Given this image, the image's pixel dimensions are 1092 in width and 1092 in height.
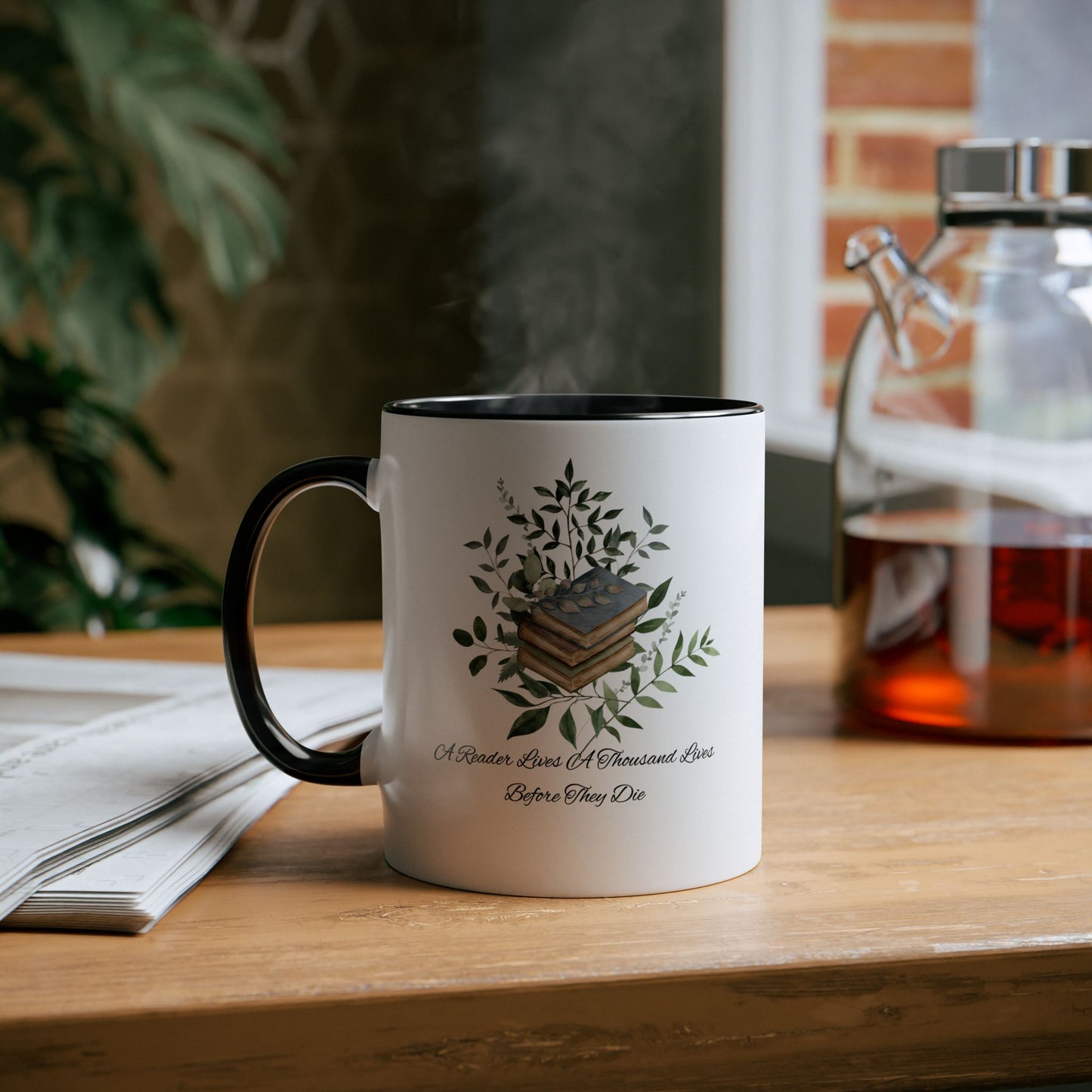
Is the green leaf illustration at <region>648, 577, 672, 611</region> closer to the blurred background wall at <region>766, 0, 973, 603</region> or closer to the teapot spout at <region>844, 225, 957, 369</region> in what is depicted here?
the teapot spout at <region>844, 225, 957, 369</region>

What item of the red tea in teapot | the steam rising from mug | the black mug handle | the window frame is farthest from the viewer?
the steam rising from mug

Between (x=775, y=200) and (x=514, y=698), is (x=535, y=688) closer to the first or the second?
(x=514, y=698)

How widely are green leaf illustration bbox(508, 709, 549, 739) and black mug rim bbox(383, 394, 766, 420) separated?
0.09 metres

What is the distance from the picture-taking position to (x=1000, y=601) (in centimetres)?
59

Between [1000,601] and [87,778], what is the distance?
0.39 meters

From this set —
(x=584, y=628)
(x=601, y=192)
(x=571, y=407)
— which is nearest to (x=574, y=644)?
(x=584, y=628)

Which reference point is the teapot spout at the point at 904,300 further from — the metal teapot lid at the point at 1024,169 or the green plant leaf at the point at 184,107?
the green plant leaf at the point at 184,107

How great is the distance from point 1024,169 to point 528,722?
384 mm

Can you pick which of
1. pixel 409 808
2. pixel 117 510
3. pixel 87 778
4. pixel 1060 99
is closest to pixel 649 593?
pixel 409 808

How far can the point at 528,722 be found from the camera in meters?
0.41

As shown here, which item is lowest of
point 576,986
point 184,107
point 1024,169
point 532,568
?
point 576,986

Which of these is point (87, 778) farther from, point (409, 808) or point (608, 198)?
point (608, 198)

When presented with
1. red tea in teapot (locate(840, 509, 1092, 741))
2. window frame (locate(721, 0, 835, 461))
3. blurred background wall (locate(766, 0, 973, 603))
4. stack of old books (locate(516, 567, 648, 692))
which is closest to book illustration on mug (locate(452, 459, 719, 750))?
stack of old books (locate(516, 567, 648, 692))

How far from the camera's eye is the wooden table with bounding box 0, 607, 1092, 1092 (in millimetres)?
348
